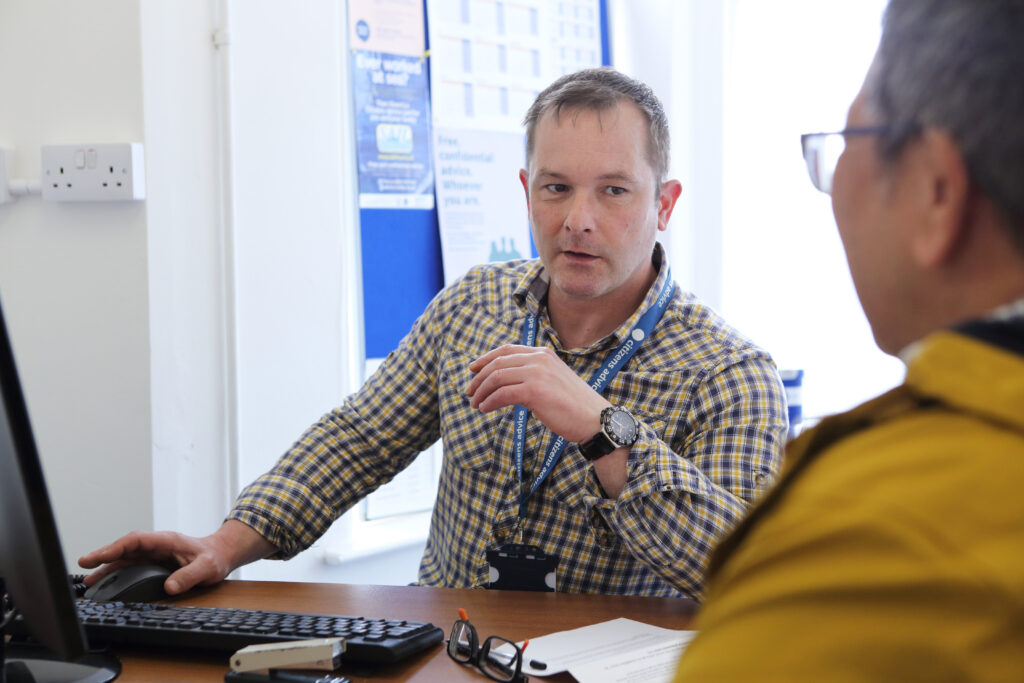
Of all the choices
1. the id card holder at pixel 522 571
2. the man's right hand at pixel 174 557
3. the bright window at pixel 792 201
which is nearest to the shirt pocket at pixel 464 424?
the id card holder at pixel 522 571

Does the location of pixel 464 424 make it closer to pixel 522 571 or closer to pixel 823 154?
pixel 522 571

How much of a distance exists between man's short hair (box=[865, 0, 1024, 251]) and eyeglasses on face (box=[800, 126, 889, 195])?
0.34ft

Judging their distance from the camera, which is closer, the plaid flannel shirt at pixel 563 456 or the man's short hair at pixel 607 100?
the plaid flannel shirt at pixel 563 456

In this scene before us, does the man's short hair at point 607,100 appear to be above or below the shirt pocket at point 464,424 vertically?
above

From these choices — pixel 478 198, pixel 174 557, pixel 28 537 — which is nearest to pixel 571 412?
pixel 174 557

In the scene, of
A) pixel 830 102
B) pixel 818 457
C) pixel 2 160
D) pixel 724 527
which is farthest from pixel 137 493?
pixel 830 102

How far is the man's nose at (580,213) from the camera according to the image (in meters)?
1.68

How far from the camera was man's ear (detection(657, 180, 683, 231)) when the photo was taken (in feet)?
5.90

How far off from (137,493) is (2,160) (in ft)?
2.50

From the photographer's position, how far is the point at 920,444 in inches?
19.4

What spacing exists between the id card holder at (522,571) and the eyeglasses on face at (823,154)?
2.88ft

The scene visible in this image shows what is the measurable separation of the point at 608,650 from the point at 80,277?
1.46 m

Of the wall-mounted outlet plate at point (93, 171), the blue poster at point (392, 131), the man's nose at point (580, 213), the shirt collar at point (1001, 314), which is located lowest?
the shirt collar at point (1001, 314)

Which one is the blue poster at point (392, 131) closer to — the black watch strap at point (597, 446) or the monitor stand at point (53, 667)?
the black watch strap at point (597, 446)
